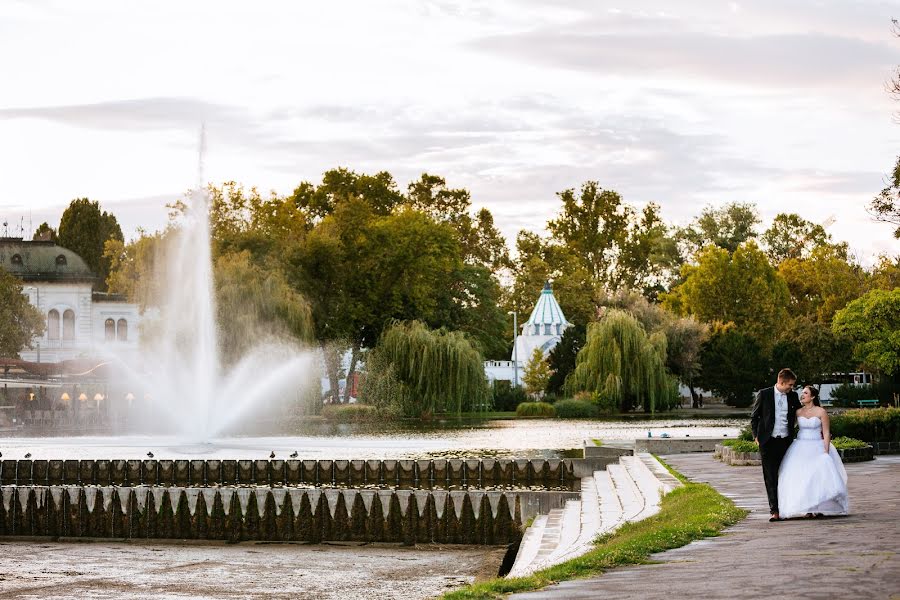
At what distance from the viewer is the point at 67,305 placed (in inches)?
4788

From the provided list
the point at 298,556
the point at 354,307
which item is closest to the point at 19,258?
the point at 354,307

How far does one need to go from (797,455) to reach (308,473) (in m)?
20.0

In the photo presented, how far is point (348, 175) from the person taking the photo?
110688mm

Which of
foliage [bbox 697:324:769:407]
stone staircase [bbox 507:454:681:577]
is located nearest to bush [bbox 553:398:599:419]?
foliage [bbox 697:324:769:407]

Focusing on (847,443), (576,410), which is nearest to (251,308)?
(576,410)

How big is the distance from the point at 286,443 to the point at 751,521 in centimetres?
3431

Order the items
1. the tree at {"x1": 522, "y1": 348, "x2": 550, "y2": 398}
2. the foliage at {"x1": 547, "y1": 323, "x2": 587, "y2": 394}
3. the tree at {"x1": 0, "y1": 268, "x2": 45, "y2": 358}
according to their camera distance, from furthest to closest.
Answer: the tree at {"x1": 522, "y1": 348, "x2": 550, "y2": 398} → the tree at {"x1": 0, "y1": 268, "x2": 45, "y2": 358} → the foliage at {"x1": 547, "y1": 323, "x2": 587, "y2": 394}

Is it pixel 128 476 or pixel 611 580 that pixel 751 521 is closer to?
pixel 611 580

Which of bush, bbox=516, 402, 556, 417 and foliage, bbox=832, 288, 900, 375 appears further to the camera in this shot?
foliage, bbox=832, 288, 900, 375

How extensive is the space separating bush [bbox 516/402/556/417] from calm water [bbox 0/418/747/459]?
15.9 metres

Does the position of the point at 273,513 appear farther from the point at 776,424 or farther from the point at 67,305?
the point at 67,305

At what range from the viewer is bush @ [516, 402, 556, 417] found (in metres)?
83.2

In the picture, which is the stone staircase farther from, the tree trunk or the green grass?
the tree trunk

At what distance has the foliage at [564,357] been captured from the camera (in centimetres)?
9275
